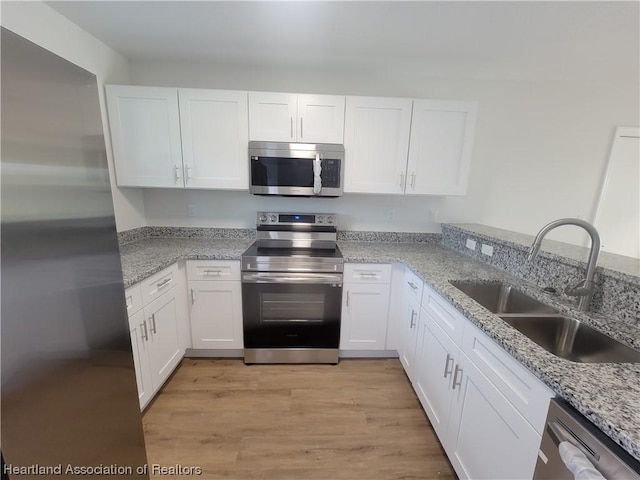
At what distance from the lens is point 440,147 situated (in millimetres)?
2174

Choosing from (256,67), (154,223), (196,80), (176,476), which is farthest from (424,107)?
(176,476)

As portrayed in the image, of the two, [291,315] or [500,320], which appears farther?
[291,315]

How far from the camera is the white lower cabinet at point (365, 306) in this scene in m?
2.13

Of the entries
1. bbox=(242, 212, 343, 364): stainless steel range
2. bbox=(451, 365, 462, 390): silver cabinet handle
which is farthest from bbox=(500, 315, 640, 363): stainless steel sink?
bbox=(242, 212, 343, 364): stainless steel range

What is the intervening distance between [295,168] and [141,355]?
1.64 m

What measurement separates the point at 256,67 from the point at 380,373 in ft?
9.28

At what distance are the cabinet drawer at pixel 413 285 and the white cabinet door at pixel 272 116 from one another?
1.41 m


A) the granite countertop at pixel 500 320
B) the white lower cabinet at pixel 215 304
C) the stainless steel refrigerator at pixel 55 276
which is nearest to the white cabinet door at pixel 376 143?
the granite countertop at pixel 500 320

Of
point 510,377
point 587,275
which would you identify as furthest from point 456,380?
point 587,275

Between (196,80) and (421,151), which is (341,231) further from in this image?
(196,80)

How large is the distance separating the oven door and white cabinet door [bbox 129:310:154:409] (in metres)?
0.67

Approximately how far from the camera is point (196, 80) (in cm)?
230

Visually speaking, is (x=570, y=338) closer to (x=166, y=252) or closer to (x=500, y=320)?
(x=500, y=320)

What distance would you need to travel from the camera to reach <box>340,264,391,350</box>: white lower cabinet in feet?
6.99
